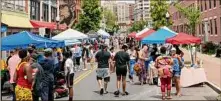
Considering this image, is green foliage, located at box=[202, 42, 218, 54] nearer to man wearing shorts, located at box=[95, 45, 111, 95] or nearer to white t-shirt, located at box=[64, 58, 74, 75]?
man wearing shorts, located at box=[95, 45, 111, 95]

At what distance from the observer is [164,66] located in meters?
12.9

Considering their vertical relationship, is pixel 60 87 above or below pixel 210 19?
below

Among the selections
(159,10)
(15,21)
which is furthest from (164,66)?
(159,10)

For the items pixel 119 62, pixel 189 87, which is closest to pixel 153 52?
pixel 189 87

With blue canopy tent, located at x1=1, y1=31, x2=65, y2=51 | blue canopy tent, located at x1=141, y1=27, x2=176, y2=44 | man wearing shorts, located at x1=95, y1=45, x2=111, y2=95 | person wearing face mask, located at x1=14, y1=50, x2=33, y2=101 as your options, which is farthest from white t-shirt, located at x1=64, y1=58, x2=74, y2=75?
blue canopy tent, located at x1=141, y1=27, x2=176, y2=44

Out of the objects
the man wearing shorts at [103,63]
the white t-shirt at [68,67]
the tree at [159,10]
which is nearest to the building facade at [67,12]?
the tree at [159,10]

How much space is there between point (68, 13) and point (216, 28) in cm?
3338

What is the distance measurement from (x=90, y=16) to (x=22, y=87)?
5331 cm

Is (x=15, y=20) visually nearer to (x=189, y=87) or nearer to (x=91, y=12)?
(x=189, y=87)

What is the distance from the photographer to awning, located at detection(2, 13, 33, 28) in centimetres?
3266

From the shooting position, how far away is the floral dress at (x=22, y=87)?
872 centimetres

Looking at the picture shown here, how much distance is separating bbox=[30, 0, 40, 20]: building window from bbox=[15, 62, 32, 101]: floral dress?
34284 mm

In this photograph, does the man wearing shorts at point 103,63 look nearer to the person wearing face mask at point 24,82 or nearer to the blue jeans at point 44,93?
the blue jeans at point 44,93

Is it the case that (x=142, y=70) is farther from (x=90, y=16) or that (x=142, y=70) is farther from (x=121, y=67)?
(x=90, y=16)
